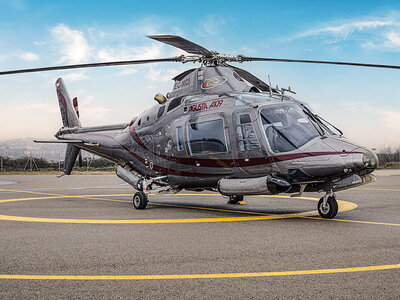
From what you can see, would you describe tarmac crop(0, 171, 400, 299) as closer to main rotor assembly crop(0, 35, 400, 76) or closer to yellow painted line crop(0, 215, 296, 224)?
yellow painted line crop(0, 215, 296, 224)

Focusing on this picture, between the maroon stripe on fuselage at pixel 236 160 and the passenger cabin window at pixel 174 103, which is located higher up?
the passenger cabin window at pixel 174 103

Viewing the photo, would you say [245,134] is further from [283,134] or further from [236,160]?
[283,134]

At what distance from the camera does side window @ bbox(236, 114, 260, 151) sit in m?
9.44

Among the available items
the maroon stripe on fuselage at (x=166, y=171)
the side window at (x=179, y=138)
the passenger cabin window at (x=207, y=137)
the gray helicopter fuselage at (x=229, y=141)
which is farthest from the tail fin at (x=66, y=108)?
the passenger cabin window at (x=207, y=137)

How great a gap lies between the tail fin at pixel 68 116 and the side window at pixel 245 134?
8832 millimetres

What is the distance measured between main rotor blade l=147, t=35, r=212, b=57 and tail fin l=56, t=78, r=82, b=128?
7744mm

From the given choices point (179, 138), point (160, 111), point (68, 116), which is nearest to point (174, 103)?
point (160, 111)

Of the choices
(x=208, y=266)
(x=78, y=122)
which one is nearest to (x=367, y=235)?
(x=208, y=266)

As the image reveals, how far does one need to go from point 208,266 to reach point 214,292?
104 cm

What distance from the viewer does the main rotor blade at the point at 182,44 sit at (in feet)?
30.5

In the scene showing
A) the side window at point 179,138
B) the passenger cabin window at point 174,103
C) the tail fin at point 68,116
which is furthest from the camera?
the tail fin at point 68,116

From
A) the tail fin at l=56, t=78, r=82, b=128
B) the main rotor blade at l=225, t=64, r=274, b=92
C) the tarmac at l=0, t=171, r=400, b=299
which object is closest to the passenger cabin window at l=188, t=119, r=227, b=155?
the tarmac at l=0, t=171, r=400, b=299

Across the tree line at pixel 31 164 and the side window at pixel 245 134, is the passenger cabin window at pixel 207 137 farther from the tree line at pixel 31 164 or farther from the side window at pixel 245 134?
the tree line at pixel 31 164

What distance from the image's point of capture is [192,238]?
6848mm
